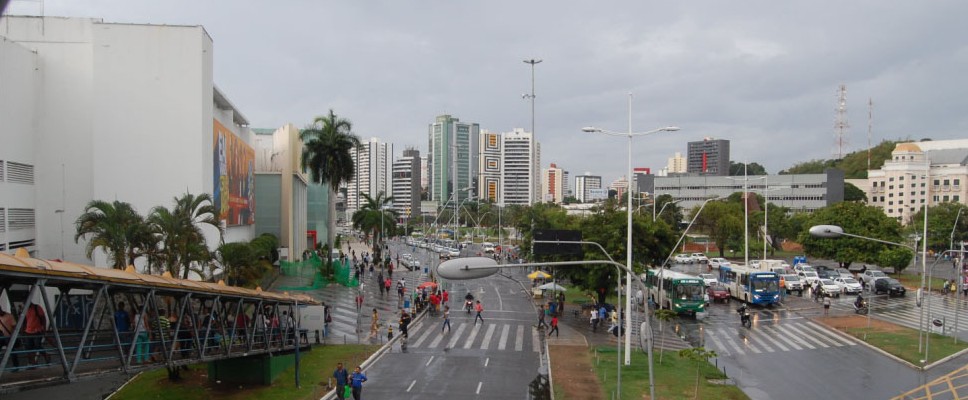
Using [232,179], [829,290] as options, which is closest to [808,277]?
[829,290]

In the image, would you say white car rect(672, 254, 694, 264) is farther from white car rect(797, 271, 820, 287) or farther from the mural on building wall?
the mural on building wall

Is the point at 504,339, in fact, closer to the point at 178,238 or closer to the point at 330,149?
the point at 178,238

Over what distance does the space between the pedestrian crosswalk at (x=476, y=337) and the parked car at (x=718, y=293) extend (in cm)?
1928

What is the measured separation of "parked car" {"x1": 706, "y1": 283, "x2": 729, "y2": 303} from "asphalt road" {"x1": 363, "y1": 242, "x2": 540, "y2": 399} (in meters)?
15.5

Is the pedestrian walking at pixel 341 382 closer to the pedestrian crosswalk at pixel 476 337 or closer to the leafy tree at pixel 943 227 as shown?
the pedestrian crosswalk at pixel 476 337

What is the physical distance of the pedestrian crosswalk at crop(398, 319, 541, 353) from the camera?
3444 centimetres

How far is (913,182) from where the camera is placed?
5527 inches

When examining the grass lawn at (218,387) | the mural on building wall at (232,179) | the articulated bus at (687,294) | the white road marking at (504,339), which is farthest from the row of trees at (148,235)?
the articulated bus at (687,294)

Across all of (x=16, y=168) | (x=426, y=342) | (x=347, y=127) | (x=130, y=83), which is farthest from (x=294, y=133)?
(x=426, y=342)

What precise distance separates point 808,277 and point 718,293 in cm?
1205

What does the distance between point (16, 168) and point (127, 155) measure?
5.82m

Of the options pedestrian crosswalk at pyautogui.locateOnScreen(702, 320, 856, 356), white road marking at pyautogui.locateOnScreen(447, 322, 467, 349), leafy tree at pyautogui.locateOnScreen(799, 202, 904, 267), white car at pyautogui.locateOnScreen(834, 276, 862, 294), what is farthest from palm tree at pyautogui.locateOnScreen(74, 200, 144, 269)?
leafy tree at pyautogui.locateOnScreen(799, 202, 904, 267)

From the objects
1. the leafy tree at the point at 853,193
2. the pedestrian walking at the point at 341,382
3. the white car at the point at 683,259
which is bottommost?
the white car at the point at 683,259

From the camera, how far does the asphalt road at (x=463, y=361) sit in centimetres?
2556
